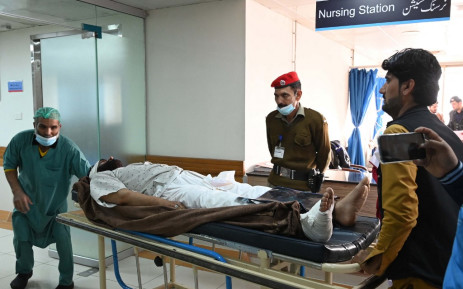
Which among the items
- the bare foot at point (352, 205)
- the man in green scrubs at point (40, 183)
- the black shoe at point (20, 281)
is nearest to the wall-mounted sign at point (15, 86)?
the man in green scrubs at point (40, 183)

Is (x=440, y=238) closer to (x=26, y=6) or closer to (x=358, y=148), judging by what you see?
(x=26, y=6)

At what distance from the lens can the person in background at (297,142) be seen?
2.79 meters

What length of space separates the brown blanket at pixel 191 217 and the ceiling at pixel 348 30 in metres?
1.74

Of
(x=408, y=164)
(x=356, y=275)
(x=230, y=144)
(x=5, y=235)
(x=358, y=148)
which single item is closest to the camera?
(x=408, y=164)

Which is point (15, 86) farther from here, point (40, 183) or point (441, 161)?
point (441, 161)

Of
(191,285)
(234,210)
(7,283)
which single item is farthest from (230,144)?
(7,283)

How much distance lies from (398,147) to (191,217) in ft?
3.90

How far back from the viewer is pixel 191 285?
3.17 m

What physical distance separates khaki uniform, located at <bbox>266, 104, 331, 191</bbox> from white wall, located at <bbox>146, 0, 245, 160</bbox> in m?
0.77

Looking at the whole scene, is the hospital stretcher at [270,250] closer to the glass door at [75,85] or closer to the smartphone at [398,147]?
the smartphone at [398,147]

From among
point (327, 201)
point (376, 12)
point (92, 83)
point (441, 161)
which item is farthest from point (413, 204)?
point (92, 83)

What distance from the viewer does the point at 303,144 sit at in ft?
9.18

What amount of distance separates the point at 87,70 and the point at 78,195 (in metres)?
1.46

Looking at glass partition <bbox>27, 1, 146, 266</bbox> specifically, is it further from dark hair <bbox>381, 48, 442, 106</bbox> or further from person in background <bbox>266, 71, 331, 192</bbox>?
dark hair <bbox>381, 48, 442, 106</bbox>
